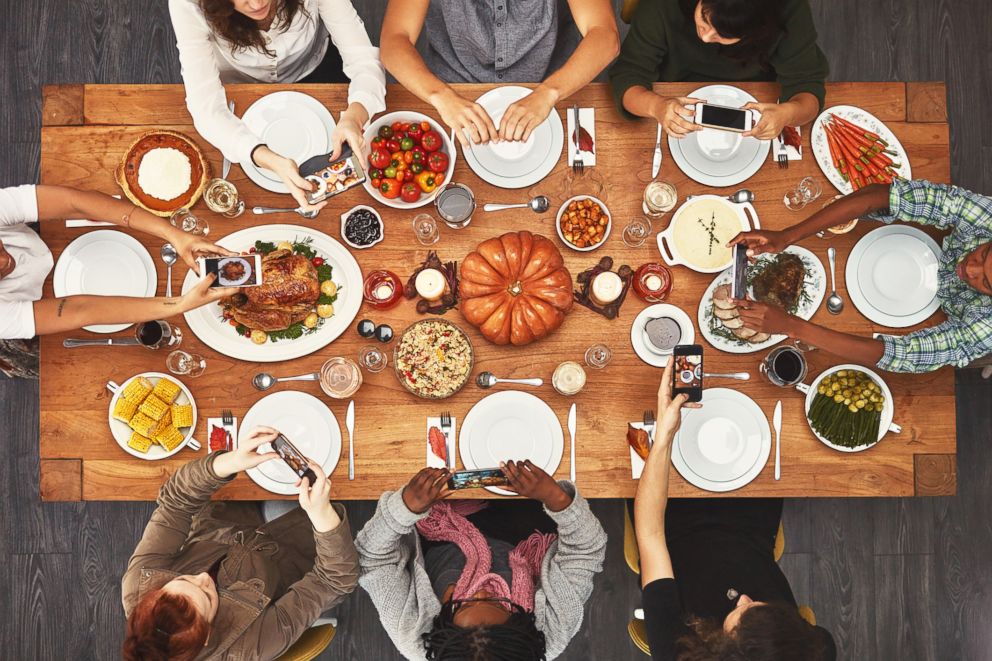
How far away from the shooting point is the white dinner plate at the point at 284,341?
243 cm

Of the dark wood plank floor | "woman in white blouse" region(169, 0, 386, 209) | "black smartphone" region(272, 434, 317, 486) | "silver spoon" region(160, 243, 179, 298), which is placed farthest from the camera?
the dark wood plank floor

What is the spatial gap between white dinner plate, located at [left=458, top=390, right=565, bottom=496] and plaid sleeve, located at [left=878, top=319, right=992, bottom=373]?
1.22 m

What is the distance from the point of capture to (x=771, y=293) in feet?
8.13

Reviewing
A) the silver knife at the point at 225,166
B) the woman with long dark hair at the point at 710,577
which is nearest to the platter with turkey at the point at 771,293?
the woman with long dark hair at the point at 710,577

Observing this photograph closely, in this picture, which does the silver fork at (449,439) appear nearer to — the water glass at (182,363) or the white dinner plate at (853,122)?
the water glass at (182,363)

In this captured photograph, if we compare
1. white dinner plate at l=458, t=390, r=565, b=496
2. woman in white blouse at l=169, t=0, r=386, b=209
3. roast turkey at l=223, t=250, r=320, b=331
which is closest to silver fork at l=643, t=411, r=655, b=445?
white dinner plate at l=458, t=390, r=565, b=496

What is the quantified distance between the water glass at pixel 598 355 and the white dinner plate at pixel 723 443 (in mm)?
362

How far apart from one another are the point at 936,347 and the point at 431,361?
1.82 m

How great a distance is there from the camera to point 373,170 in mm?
2449

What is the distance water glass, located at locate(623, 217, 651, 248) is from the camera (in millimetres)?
2441

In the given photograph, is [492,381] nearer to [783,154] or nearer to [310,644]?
[310,644]

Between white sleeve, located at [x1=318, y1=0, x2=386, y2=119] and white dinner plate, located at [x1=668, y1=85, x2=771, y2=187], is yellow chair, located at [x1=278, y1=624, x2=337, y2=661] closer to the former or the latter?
white sleeve, located at [x1=318, y1=0, x2=386, y2=119]

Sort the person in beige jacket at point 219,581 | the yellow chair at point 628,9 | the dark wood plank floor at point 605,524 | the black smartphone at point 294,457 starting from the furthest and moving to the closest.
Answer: the dark wood plank floor at point 605,524 → the yellow chair at point 628,9 → the black smartphone at point 294,457 → the person in beige jacket at point 219,581

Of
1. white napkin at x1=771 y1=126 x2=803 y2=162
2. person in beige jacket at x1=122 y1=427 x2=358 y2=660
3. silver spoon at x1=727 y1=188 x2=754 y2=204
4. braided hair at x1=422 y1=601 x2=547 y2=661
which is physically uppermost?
white napkin at x1=771 y1=126 x2=803 y2=162
